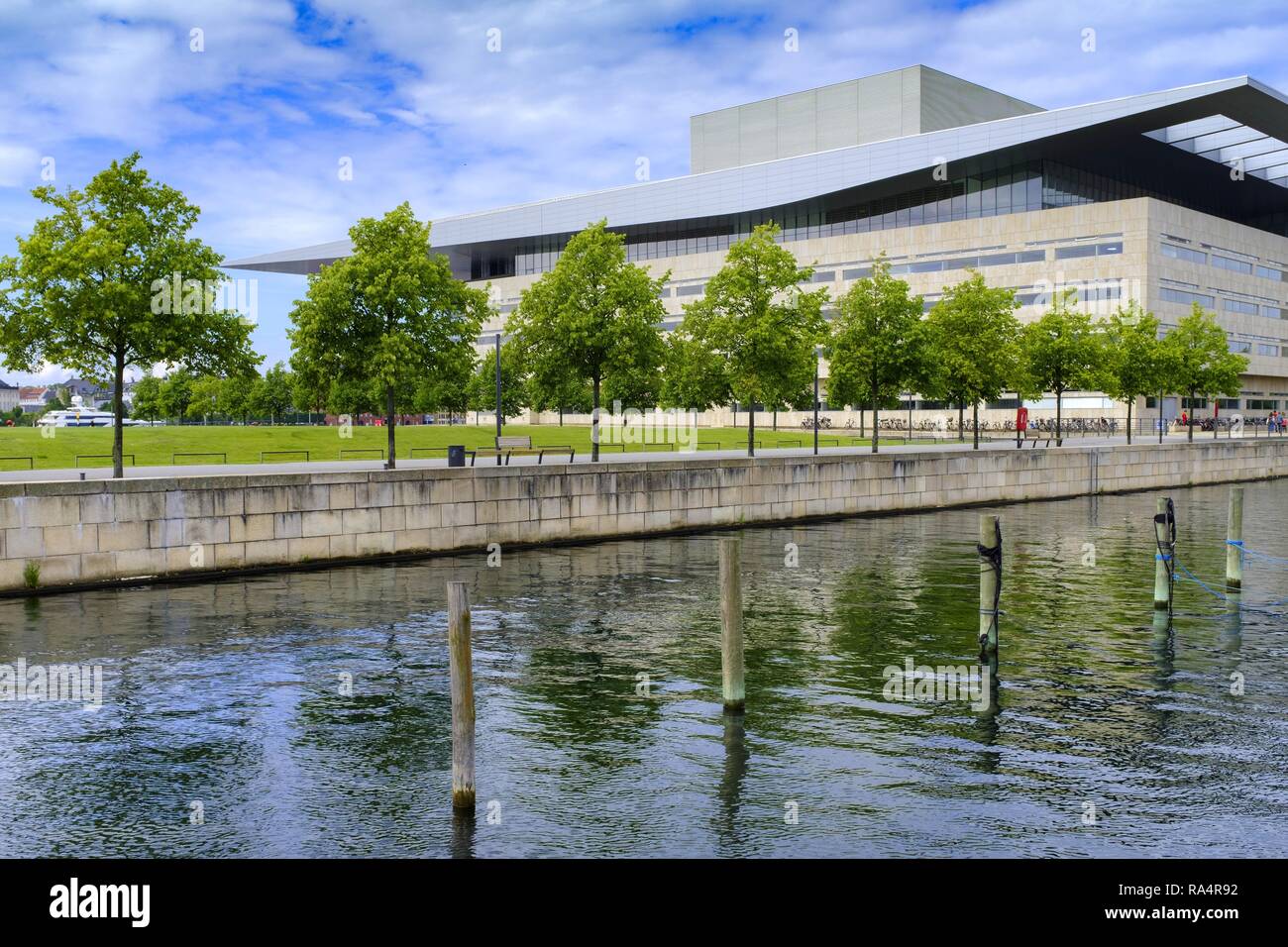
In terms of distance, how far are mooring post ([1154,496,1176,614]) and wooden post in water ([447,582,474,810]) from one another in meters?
11.8

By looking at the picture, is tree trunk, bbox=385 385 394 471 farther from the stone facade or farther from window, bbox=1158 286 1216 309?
window, bbox=1158 286 1216 309

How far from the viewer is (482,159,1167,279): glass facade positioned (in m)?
96.2

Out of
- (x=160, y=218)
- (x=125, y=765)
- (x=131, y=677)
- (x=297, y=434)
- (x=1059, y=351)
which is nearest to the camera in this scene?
(x=125, y=765)

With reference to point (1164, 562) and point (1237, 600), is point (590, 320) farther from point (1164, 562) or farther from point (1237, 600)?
point (1164, 562)

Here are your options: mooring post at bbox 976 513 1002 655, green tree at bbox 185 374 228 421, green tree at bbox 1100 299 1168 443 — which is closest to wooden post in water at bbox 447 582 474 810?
mooring post at bbox 976 513 1002 655

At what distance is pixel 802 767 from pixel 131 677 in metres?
7.76

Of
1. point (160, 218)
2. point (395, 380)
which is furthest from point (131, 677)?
point (395, 380)

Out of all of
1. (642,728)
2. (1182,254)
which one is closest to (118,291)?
(642,728)

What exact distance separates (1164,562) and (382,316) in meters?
25.9
